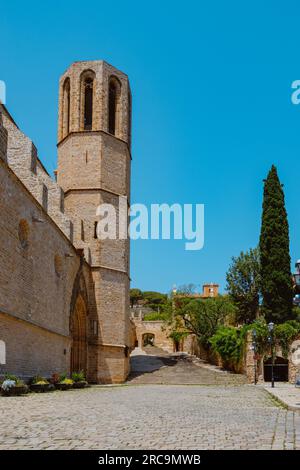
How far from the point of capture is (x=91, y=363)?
29.0 m

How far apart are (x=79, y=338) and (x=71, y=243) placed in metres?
5.15

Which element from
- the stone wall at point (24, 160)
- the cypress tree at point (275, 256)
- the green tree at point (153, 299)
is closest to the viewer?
the stone wall at point (24, 160)

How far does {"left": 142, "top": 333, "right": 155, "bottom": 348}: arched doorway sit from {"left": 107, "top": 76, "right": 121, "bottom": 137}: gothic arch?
39975mm

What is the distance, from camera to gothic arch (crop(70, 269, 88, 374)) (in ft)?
91.0

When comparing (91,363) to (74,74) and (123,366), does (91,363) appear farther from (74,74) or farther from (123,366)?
(74,74)

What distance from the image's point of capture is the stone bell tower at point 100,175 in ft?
97.6

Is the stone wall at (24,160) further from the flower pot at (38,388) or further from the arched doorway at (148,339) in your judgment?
the arched doorway at (148,339)

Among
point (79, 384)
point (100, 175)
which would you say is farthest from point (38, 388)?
point (100, 175)

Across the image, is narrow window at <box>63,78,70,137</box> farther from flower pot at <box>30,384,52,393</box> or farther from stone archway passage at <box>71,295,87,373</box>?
flower pot at <box>30,384,52,393</box>

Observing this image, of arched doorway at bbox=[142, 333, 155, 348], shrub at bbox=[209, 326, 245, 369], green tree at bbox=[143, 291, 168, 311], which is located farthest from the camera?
green tree at bbox=[143, 291, 168, 311]

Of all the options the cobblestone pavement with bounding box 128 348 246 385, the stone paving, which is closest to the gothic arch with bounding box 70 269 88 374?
the cobblestone pavement with bounding box 128 348 246 385

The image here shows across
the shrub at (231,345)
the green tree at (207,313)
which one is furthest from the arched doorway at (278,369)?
the green tree at (207,313)

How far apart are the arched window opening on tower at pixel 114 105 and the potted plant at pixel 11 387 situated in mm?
19505
